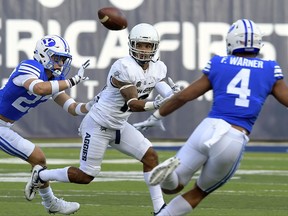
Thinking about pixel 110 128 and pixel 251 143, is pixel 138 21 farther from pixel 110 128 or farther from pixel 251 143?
pixel 110 128

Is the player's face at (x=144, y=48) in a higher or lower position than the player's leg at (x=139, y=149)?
higher

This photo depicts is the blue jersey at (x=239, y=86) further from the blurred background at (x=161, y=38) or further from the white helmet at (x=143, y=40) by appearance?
the blurred background at (x=161, y=38)

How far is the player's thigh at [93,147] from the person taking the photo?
7355 mm

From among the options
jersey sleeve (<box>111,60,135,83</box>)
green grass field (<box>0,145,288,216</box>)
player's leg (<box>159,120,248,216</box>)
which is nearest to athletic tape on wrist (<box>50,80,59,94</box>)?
jersey sleeve (<box>111,60,135,83</box>)

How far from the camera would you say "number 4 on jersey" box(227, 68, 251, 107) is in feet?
19.0

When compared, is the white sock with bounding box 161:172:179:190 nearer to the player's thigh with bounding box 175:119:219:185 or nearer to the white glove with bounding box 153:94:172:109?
the player's thigh with bounding box 175:119:219:185

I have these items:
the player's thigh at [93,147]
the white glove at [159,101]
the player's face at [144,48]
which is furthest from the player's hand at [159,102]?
the player's thigh at [93,147]

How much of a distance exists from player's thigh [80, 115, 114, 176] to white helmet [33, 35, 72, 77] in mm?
629

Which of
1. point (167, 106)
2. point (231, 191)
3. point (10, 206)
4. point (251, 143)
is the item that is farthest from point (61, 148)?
point (167, 106)

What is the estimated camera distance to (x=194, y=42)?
15.7m

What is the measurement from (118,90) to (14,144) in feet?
3.06

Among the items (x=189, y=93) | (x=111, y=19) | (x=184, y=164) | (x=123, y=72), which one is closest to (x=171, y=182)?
(x=184, y=164)

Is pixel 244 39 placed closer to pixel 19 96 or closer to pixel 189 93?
pixel 189 93

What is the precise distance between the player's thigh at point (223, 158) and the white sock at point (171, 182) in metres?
0.16
